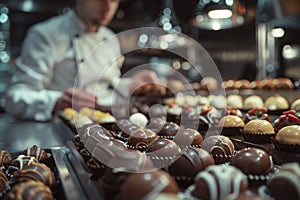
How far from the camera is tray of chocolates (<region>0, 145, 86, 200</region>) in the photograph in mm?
883

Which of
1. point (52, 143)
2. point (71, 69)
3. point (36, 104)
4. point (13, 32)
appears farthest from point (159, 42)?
point (52, 143)

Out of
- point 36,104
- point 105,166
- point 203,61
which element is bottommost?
point 203,61

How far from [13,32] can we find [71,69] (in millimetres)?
2674

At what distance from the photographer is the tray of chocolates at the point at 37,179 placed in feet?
2.90

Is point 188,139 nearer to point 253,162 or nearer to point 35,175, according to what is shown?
point 253,162

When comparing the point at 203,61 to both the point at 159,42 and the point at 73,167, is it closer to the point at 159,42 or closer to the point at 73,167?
the point at 159,42

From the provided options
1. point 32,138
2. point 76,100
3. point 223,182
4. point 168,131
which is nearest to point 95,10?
point 76,100

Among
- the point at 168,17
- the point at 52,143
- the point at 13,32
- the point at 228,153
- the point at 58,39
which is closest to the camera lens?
the point at 228,153

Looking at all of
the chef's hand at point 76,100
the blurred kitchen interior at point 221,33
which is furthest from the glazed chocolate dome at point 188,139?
the blurred kitchen interior at point 221,33

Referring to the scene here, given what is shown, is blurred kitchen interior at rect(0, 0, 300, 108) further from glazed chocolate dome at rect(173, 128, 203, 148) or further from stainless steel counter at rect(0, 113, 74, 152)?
glazed chocolate dome at rect(173, 128, 203, 148)

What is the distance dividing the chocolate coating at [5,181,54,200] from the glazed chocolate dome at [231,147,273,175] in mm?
540

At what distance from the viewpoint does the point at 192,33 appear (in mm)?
6801

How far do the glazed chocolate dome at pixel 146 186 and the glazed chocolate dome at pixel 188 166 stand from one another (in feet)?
0.66

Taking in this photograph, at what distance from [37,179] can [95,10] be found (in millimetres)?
2596
